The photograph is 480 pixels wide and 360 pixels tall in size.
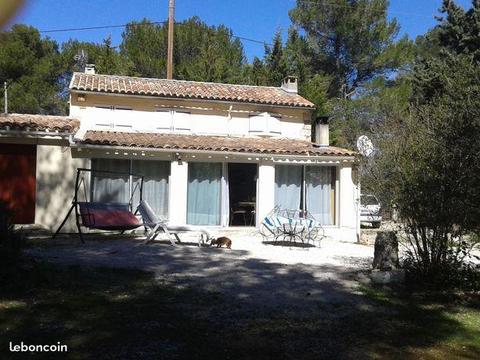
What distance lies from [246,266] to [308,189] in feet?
29.1

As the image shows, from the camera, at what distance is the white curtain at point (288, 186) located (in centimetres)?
1792

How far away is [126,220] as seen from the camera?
12.6m

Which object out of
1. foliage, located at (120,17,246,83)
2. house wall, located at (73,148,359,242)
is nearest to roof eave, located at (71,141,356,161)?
house wall, located at (73,148,359,242)

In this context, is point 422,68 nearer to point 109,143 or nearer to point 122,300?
point 109,143

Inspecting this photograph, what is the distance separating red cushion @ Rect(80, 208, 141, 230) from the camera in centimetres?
1225

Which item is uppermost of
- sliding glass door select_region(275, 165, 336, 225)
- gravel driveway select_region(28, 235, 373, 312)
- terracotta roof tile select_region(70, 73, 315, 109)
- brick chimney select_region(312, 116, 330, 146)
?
terracotta roof tile select_region(70, 73, 315, 109)

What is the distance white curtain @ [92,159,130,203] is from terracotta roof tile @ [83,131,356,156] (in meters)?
0.82

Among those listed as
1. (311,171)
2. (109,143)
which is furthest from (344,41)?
(109,143)

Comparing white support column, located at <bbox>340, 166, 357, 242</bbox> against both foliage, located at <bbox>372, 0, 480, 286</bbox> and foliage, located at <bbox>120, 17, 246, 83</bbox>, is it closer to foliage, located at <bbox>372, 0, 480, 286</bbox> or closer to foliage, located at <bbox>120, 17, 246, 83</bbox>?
foliage, located at <bbox>372, 0, 480, 286</bbox>

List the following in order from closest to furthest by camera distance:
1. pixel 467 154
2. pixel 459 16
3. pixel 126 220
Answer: pixel 467 154 < pixel 126 220 < pixel 459 16

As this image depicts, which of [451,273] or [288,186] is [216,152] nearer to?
[288,186]

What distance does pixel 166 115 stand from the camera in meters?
20.5

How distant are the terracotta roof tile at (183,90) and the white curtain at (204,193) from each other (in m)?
4.32

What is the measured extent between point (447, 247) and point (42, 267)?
6.42m
